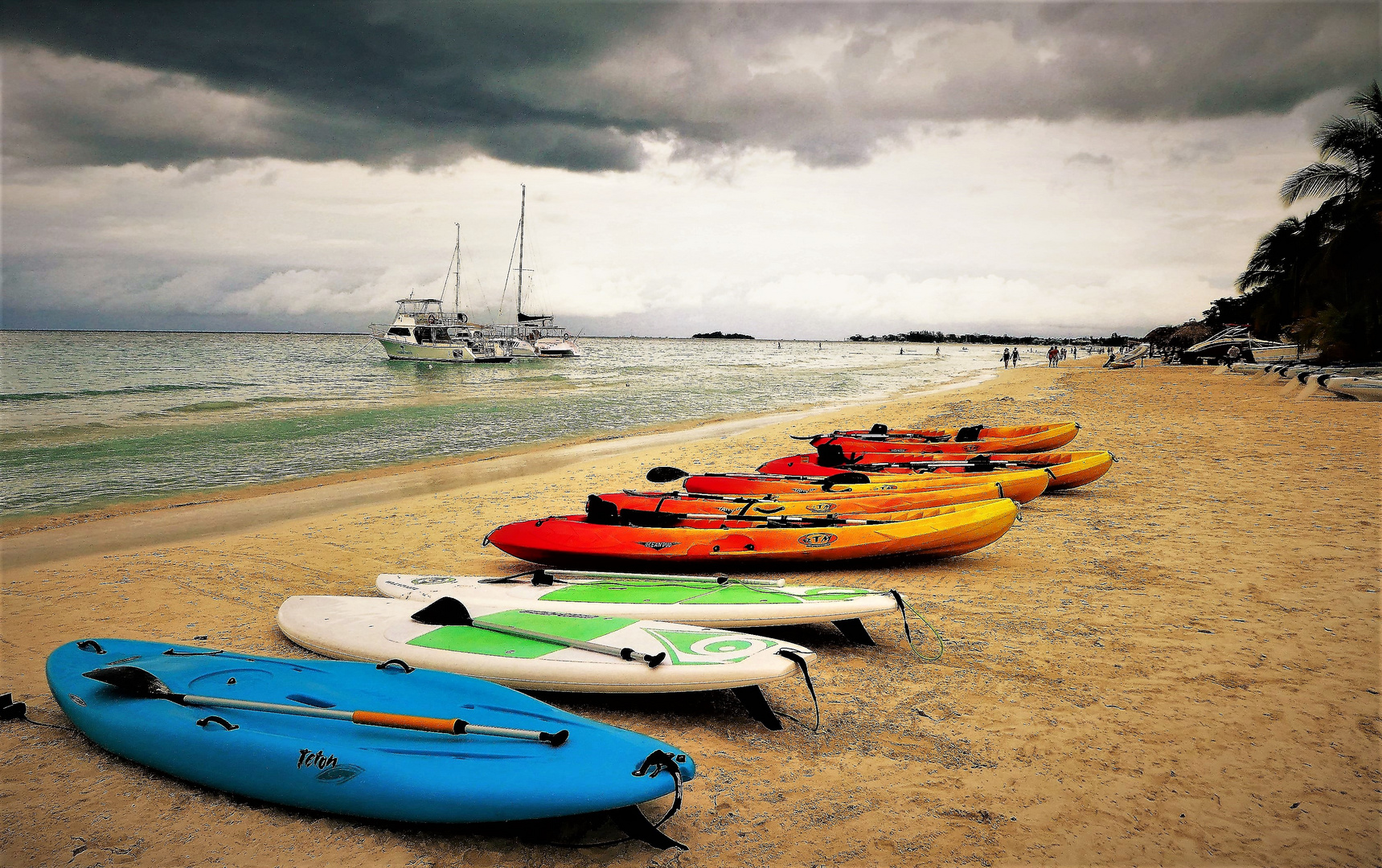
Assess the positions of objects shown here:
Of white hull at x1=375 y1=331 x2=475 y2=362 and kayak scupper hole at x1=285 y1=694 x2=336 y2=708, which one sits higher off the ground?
white hull at x1=375 y1=331 x2=475 y2=362

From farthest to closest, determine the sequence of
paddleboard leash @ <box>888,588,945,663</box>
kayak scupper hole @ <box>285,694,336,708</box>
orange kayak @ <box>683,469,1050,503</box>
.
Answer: orange kayak @ <box>683,469,1050,503</box> → paddleboard leash @ <box>888,588,945,663</box> → kayak scupper hole @ <box>285,694,336,708</box>

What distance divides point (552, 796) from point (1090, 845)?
78.6 inches

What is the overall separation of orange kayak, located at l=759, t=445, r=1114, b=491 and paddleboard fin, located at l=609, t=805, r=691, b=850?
540cm

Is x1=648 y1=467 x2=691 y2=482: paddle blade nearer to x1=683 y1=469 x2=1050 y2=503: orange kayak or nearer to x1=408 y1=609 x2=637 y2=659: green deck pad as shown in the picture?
x1=683 y1=469 x2=1050 y2=503: orange kayak

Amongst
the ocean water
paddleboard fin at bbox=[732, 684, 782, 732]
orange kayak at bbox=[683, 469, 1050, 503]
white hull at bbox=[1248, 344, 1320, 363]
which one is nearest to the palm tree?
white hull at bbox=[1248, 344, 1320, 363]

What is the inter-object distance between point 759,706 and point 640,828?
1.03 m

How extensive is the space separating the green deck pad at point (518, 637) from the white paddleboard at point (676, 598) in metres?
0.19

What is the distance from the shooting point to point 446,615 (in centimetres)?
409

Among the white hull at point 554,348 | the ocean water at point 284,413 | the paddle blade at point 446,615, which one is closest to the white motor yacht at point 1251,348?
the ocean water at point 284,413

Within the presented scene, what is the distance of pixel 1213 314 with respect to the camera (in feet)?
191

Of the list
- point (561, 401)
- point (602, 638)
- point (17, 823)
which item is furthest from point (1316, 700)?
point (561, 401)

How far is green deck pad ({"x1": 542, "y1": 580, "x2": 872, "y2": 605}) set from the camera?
428 cm

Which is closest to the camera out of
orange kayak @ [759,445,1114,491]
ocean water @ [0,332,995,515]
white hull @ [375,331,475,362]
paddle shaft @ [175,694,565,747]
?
paddle shaft @ [175,694,565,747]

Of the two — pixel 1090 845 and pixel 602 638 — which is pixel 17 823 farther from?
pixel 1090 845
